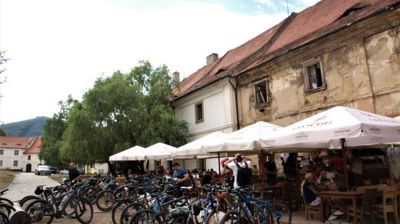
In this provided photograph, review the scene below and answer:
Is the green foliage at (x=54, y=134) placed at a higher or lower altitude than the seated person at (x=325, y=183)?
higher

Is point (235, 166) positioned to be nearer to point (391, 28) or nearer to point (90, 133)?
point (391, 28)

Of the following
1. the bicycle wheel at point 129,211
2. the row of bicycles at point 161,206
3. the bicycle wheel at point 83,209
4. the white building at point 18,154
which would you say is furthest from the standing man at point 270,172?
the white building at point 18,154

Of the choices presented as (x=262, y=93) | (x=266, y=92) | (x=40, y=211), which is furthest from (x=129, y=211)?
(x=262, y=93)

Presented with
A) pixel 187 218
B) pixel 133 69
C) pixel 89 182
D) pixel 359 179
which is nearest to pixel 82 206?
pixel 89 182

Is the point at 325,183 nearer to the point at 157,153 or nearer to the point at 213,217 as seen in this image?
the point at 213,217

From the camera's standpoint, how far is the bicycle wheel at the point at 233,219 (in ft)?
20.9

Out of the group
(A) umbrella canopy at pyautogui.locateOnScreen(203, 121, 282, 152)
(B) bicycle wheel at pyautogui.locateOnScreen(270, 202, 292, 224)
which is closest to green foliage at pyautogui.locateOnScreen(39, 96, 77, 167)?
(A) umbrella canopy at pyautogui.locateOnScreen(203, 121, 282, 152)

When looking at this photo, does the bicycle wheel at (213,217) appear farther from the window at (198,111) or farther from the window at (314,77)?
the window at (198,111)

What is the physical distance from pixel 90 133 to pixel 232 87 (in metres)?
9.12

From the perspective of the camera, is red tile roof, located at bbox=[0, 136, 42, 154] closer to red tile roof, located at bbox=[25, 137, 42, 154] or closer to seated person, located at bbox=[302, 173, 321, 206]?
red tile roof, located at bbox=[25, 137, 42, 154]

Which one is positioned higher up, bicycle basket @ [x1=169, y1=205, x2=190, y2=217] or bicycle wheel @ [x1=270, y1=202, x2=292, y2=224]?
bicycle basket @ [x1=169, y1=205, x2=190, y2=217]

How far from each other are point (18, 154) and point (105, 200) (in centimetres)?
10472

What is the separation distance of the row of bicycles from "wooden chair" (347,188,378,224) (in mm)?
1496

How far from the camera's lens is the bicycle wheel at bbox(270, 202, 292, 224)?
7.71 metres
